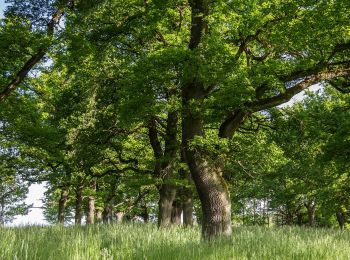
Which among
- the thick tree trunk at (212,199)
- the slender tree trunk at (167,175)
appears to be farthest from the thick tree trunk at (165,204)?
the thick tree trunk at (212,199)

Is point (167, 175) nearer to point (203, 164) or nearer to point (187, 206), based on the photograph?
point (187, 206)

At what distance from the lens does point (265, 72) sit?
11.9 m

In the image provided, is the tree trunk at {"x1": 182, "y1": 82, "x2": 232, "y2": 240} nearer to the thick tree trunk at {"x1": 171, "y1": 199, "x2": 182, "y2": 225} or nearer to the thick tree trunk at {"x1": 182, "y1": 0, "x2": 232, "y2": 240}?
the thick tree trunk at {"x1": 182, "y1": 0, "x2": 232, "y2": 240}

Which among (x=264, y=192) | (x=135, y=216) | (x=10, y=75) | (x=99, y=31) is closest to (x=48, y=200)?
(x=135, y=216)

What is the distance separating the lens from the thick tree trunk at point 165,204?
18250 mm

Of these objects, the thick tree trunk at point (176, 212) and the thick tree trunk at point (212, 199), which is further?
the thick tree trunk at point (176, 212)

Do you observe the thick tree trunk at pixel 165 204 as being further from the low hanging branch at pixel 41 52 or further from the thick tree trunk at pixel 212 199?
the low hanging branch at pixel 41 52

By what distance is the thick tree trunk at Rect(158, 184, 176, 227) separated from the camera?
18.2 m

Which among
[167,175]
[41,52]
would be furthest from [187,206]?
[41,52]

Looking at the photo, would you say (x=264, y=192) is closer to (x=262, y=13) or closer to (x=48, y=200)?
(x=262, y=13)

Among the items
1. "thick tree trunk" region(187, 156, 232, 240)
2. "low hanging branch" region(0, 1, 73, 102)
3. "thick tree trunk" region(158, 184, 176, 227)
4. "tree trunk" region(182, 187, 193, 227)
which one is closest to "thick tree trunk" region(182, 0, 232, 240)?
"thick tree trunk" region(187, 156, 232, 240)

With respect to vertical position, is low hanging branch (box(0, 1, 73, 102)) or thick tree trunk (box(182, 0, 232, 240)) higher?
low hanging branch (box(0, 1, 73, 102))

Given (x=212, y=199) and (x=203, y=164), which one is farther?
(x=203, y=164)

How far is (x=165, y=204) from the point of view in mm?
18609
